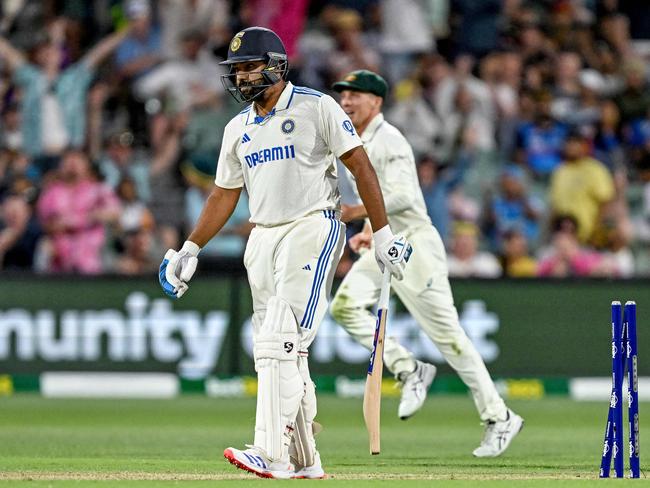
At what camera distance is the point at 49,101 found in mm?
15188

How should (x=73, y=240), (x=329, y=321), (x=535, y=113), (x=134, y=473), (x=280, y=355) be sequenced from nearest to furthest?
1. (x=280, y=355)
2. (x=134, y=473)
3. (x=329, y=321)
4. (x=73, y=240)
5. (x=535, y=113)

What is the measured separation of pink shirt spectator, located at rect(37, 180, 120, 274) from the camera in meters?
14.2

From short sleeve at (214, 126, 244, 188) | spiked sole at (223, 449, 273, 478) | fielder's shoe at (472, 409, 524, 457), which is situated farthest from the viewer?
fielder's shoe at (472, 409, 524, 457)

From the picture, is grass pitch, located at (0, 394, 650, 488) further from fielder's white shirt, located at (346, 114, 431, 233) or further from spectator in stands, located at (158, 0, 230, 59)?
spectator in stands, located at (158, 0, 230, 59)

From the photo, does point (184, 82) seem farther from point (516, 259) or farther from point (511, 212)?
point (516, 259)

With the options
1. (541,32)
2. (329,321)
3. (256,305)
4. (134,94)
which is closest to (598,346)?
(329,321)

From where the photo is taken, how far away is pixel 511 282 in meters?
13.3

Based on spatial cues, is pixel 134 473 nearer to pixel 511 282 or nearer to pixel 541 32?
pixel 511 282

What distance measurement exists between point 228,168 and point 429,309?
7.27 ft

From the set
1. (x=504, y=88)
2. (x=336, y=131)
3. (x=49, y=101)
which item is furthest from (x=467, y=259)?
(x=336, y=131)

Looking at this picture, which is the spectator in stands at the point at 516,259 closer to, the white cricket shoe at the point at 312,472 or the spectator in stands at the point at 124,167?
the spectator in stands at the point at 124,167

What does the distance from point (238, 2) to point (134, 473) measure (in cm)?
992

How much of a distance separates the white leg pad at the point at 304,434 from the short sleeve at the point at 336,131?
1.00 m

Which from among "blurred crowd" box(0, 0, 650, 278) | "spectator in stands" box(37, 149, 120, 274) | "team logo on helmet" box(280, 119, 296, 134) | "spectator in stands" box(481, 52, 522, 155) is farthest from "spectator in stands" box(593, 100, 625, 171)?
"team logo on helmet" box(280, 119, 296, 134)
